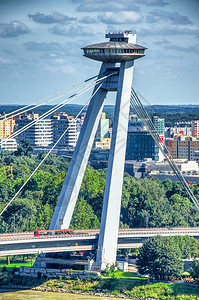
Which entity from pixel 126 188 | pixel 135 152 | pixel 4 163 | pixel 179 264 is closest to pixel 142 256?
pixel 179 264

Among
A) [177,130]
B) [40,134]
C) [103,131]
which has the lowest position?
[40,134]

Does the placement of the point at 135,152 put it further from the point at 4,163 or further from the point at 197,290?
the point at 197,290

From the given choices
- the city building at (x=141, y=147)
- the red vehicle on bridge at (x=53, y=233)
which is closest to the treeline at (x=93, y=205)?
the red vehicle on bridge at (x=53, y=233)

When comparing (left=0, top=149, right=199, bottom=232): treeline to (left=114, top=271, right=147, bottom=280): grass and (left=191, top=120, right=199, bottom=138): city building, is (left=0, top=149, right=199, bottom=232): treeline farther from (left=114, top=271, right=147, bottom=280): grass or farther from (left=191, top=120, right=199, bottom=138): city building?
(left=191, top=120, right=199, bottom=138): city building

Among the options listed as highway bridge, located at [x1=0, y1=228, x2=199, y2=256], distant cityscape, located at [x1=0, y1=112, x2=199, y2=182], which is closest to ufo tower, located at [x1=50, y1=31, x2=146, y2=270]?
highway bridge, located at [x1=0, y1=228, x2=199, y2=256]

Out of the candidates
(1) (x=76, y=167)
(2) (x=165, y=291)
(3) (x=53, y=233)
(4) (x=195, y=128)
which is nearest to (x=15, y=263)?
(3) (x=53, y=233)

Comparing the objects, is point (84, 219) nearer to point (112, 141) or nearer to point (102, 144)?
point (112, 141)
